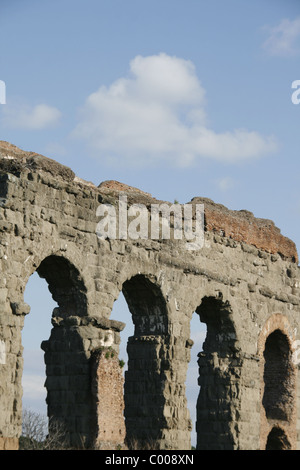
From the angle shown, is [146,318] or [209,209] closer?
[146,318]

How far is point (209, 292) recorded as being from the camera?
60.1ft

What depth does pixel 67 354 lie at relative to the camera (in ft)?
50.6

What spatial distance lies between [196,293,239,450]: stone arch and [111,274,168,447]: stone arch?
1663 mm

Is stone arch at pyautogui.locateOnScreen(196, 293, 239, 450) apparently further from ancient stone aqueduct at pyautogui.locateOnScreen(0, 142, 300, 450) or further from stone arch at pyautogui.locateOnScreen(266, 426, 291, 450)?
stone arch at pyautogui.locateOnScreen(266, 426, 291, 450)

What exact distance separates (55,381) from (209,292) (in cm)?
403

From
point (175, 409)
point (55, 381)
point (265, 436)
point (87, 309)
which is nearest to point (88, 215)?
point (87, 309)

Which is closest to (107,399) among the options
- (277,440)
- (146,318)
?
(146,318)

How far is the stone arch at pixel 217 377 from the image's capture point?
727 inches

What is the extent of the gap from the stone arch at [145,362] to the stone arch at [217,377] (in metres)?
1.66

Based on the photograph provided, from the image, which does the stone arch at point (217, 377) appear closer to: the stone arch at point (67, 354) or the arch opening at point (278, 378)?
the arch opening at point (278, 378)

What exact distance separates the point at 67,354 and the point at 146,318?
2360mm

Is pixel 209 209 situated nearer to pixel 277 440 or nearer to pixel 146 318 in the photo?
pixel 146 318

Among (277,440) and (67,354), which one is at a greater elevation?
(67,354)
